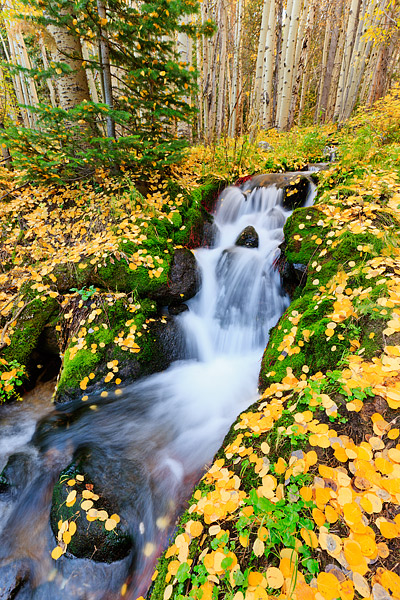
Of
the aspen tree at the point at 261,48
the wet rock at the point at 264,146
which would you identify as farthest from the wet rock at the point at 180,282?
the aspen tree at the point at 261,48

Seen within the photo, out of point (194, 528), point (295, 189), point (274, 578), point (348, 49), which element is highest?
point (348, 49)

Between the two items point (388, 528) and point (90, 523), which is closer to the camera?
point (388, 528)

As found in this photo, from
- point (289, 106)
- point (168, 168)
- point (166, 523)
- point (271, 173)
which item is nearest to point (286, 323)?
point (166, 523)

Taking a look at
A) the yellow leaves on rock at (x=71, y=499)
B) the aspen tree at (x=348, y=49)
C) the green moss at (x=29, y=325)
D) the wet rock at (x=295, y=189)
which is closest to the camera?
the yellow leaves on rock at (x=71, y=499)

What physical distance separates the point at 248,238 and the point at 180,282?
1.83m

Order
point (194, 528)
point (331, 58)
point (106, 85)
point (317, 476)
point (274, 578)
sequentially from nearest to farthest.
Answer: point (274, 578)
point (317, 476)
point (194, 528)
point (106, 85)
point (331, 58)

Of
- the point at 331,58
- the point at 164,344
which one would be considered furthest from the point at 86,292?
the point at 331,58

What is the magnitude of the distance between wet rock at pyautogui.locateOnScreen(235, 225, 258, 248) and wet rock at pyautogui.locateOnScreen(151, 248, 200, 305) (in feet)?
3.95

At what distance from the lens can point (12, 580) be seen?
79.8 inches

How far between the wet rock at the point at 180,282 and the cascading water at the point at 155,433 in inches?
9.6

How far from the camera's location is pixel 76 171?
491 cm

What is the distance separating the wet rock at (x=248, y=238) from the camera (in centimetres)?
521

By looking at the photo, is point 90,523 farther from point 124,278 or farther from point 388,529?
point 124,278

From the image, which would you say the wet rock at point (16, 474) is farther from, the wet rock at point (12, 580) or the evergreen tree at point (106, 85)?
the evergreen tree at point (106, 85)
